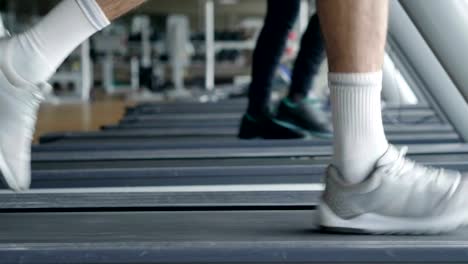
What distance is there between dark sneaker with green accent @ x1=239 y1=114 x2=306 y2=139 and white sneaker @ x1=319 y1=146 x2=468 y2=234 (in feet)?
5.28

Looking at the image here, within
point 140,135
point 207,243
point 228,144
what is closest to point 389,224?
point 207,243

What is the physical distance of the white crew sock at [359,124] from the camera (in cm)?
101

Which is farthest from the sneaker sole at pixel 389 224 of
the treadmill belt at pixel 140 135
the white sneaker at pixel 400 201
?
the treadmill belt at pixel 140 135

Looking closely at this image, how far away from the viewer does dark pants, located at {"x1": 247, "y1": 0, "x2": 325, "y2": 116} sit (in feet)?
8.59

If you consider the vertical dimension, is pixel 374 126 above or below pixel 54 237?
above

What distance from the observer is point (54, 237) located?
1019 millimetres

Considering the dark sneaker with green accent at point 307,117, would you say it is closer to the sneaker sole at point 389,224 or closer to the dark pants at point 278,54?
the dark pants at point 278,54

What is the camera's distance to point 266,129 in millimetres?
2701

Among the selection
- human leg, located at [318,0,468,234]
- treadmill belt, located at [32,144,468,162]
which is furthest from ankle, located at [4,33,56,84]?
treadmill belt, located at [32,144,468,162]

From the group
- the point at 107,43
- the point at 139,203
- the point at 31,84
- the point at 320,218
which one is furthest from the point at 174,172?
the point at 107,43

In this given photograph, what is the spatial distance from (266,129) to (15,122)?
1.63m

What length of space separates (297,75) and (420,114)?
1211 millimetres

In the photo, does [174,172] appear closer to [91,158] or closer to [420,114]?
[91,158]

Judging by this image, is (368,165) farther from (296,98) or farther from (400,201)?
(296,98)
